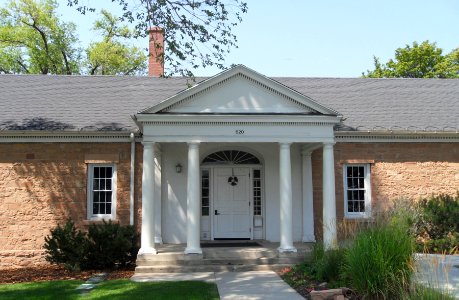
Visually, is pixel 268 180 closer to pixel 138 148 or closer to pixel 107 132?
pixel 138 148

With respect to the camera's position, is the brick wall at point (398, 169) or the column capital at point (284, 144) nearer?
the column capital at point (284, 144)

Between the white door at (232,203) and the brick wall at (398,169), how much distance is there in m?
2.24

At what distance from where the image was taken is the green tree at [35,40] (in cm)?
3375

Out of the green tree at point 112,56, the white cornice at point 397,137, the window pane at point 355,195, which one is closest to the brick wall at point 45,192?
the window pane at point 355,195

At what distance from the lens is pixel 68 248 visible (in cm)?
1276

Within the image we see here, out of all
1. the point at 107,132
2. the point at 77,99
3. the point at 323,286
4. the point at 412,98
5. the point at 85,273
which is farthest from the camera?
the point at 412,98

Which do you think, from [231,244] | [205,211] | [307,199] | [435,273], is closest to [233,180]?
[205,211]

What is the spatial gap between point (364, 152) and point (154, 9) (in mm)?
8674

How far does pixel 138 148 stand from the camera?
49.3 ft

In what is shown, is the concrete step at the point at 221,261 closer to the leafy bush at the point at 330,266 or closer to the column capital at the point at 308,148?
the leafy bush at the point at 330,266

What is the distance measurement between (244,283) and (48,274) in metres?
5.36

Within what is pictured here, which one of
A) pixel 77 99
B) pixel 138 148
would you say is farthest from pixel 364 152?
pixel 77 99

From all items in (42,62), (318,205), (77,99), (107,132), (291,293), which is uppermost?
(42,62)

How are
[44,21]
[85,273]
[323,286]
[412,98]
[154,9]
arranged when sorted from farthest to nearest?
[44,21] → [412,98] → [85,273] → [154,9] → [323,286]
